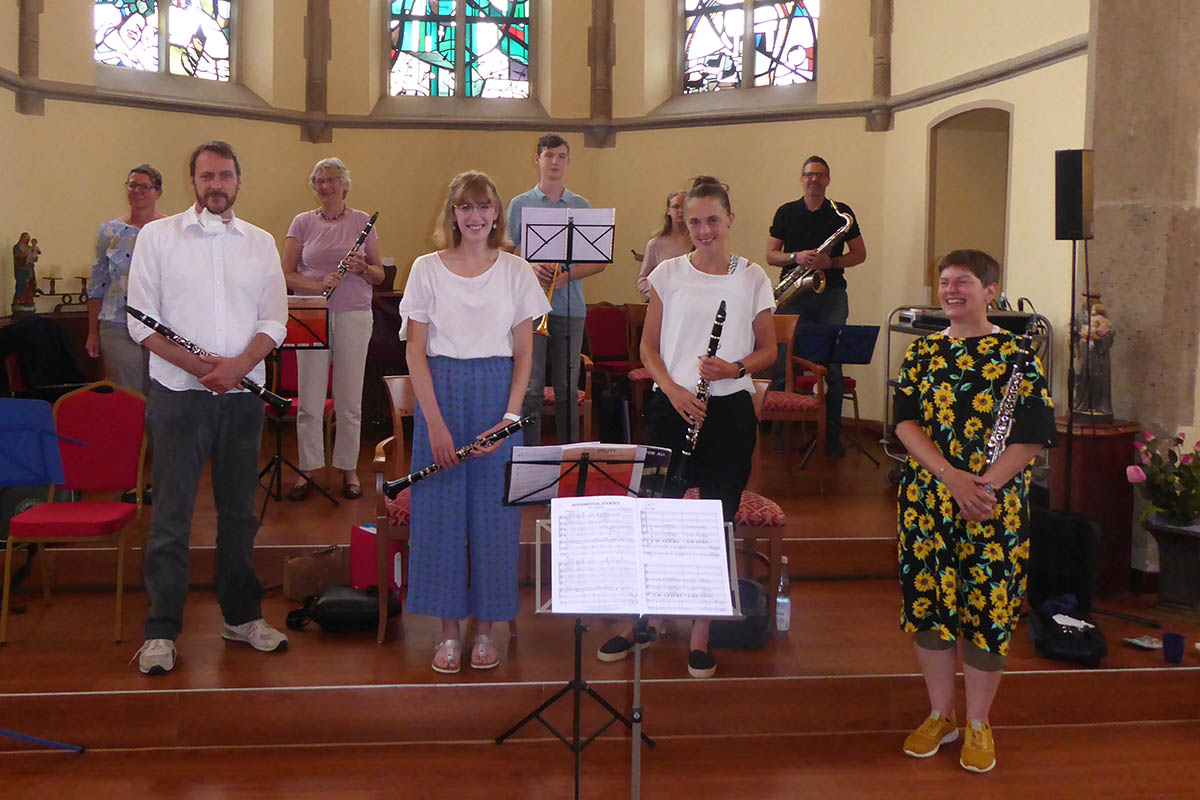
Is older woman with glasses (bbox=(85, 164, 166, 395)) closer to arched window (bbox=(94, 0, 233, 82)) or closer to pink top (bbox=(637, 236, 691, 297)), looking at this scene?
pink top (bbox=(637, 236, 691, 297))

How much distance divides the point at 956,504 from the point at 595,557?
1.36m

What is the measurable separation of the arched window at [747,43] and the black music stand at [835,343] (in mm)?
3258

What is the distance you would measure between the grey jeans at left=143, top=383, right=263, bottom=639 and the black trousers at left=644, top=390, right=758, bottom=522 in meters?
1.37

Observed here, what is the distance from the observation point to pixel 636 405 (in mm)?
7340

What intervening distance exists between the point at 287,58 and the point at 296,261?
14.4ft

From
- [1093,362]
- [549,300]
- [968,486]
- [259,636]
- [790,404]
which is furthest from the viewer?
[790,404]

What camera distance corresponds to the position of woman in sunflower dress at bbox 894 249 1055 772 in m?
3.25

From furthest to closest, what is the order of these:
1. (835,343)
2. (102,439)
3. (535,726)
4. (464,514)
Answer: (835,343) → (102,439) → (464,514) → (535,726)

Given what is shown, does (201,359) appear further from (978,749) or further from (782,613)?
(978,749)

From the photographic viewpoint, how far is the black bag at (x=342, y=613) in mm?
4191

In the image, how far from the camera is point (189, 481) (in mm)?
3725

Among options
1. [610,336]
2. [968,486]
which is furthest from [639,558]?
[610,336]

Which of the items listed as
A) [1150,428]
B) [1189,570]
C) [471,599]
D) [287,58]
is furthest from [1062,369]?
[287,58]

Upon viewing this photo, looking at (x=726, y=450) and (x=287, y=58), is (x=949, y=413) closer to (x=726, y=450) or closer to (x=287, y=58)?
(x=726, y=450)
